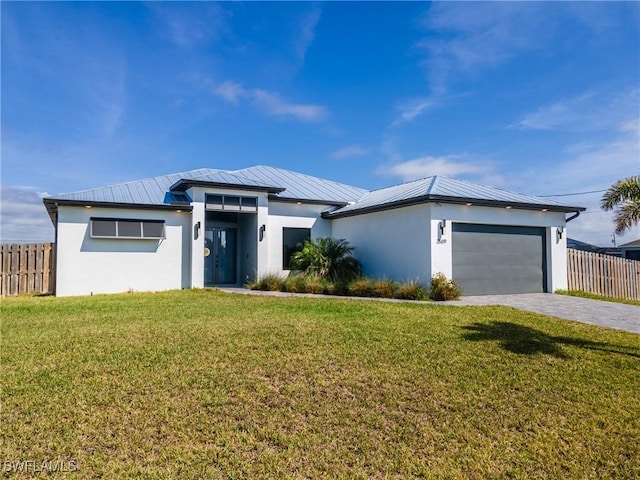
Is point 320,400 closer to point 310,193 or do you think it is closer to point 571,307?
point 571,307

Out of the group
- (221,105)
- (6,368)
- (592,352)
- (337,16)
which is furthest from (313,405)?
(221,105)

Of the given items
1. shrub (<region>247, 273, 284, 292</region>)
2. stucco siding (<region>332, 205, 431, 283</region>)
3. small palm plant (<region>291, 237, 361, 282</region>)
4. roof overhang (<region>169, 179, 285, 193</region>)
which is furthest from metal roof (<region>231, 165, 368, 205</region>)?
shrub (<region>247, 273, 284, 292</region>)

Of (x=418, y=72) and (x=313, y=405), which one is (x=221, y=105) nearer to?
(x=418, y=72)

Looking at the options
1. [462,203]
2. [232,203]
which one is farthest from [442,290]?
[232,203]

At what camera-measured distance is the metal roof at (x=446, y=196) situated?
1352 cm

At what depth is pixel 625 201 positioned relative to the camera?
9438 millimetres

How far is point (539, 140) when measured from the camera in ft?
58.9

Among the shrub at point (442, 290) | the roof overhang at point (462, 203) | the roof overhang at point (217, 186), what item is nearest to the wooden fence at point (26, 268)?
the roof overhang at point (217, 186)

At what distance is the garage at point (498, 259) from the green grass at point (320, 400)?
6027mm

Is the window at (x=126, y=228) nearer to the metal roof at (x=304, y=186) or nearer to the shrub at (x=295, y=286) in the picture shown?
the metal roof at (x=304, y=186)

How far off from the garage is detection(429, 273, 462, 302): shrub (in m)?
0.94

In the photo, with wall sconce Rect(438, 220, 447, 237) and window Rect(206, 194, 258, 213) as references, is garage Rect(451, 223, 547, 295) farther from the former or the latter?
window Rect(206, 194, 258, 213)

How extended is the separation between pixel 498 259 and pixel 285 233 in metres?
8.62

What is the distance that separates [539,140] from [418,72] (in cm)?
752
